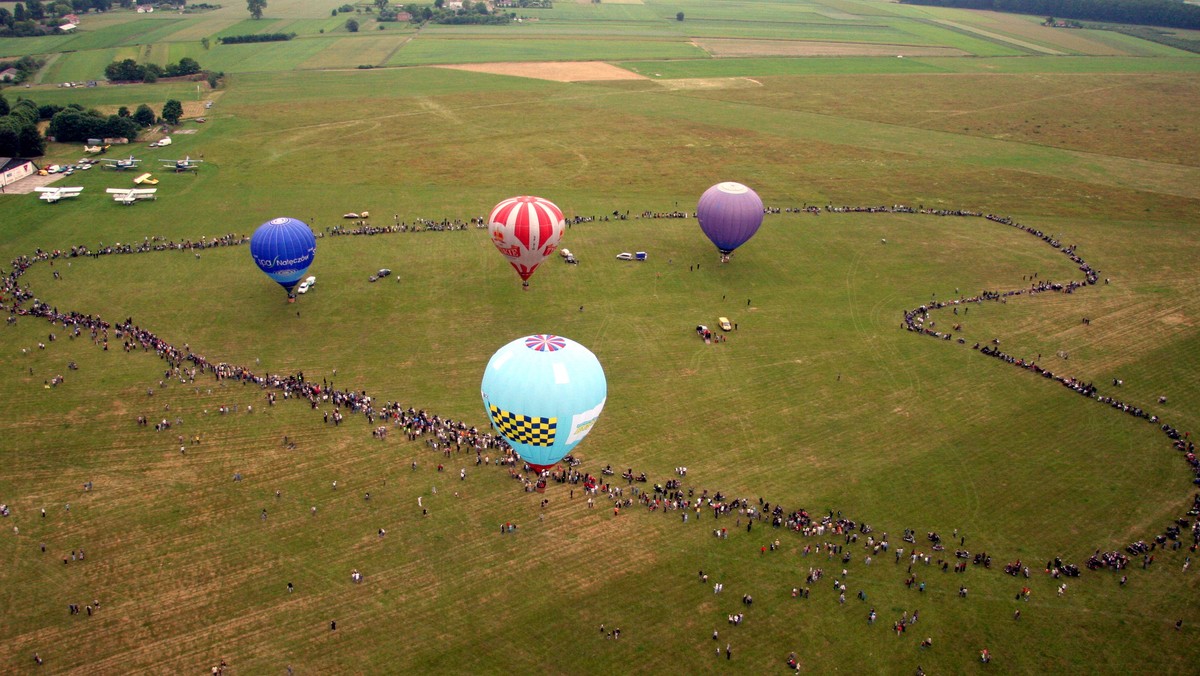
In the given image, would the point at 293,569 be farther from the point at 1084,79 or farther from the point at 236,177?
the point at 1084,79

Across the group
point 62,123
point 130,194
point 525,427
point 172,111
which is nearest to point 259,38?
point 172,111

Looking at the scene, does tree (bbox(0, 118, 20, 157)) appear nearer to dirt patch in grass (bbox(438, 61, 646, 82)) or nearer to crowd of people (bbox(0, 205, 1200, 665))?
crowd of people (bbox(0, 205, 1200, 665))

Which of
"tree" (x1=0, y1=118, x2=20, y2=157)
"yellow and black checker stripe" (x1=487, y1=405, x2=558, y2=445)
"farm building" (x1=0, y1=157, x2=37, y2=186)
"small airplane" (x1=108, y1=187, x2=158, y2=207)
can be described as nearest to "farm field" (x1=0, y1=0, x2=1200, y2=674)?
"small airplane" (x1=108, y1=187, x2=158, y2=207)

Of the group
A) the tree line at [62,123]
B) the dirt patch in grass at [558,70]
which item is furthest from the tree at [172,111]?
the dirt patch in grass at [558,70]

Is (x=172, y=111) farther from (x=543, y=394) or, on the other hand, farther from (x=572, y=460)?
(x=543, y=394)

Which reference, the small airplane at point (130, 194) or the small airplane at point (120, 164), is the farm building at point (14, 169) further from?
the small airplane at point (130, 194)
